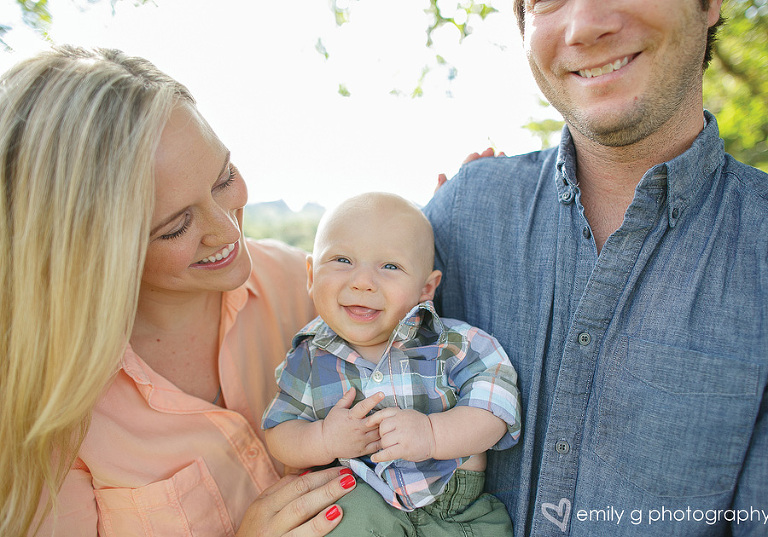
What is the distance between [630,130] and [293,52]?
2.28 metres

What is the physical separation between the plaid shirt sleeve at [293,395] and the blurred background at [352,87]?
105 centimetres

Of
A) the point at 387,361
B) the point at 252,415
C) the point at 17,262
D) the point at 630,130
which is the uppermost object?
the point at 630,130

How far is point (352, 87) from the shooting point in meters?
3.65

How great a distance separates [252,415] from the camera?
2.30 m

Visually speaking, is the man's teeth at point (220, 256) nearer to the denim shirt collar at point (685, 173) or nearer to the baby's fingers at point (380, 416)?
the baby's fingers at point (380, 416)

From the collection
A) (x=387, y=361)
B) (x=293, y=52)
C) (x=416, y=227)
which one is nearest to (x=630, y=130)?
(x=416, y=227)

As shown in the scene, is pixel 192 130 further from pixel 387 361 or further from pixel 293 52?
pixel 293 52

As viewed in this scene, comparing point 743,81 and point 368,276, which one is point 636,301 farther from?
point 743,81

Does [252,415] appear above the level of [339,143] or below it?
below

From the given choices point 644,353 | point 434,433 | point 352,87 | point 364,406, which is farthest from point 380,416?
point 352,87

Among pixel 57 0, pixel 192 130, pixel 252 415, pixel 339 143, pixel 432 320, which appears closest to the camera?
pixel 192 130

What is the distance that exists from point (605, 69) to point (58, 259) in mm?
1777

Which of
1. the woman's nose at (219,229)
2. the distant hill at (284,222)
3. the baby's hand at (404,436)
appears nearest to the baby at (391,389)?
the baby's hand at (404,436)

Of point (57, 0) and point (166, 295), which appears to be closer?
point (166, 295)
